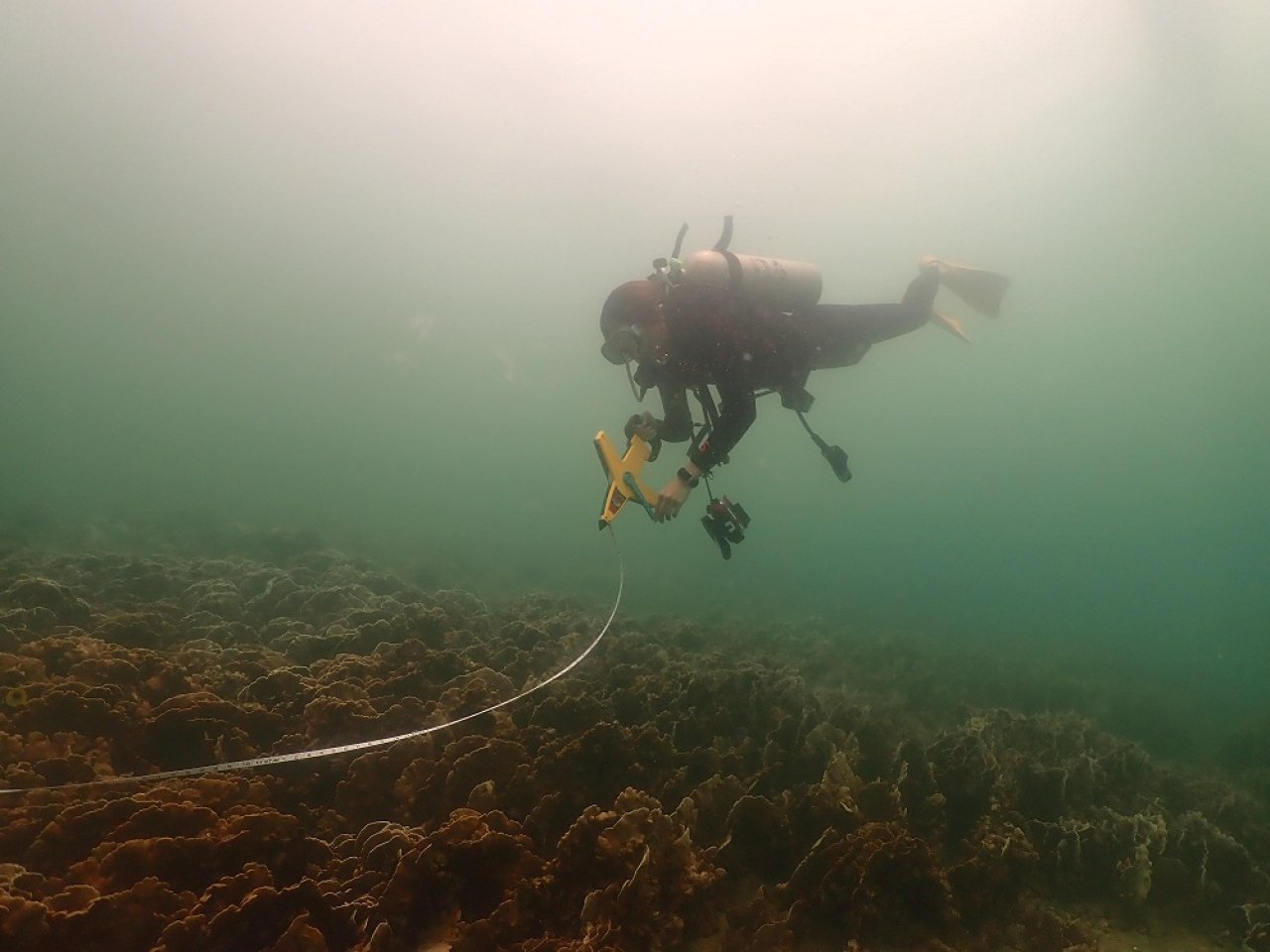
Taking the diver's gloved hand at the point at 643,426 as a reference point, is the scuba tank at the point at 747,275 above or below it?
above

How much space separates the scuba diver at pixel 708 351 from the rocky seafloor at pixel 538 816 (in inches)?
79.6

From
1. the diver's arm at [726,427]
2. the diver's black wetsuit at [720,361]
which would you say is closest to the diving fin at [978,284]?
the diver's black wetsuit at [720,361]

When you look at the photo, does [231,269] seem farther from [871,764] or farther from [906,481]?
[906,481]

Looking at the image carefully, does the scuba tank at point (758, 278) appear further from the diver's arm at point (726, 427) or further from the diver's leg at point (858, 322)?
the diver's arm at point (726, 427)

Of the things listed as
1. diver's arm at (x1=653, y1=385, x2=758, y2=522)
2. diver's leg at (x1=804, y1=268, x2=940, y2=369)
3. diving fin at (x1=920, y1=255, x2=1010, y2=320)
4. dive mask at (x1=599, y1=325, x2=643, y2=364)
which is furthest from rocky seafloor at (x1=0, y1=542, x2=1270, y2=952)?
diving fin at (x1=920, y1=255, x2=1010, y2=320)

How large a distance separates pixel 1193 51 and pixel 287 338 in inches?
6235

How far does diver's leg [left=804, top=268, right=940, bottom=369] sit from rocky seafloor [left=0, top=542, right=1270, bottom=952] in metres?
3.88

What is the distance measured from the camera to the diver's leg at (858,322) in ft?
22.2

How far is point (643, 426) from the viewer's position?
17.0ft

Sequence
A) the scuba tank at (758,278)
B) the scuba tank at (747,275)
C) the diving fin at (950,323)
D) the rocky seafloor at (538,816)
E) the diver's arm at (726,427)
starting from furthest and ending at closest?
the diving fin at (950,323), the scuba tank at (758,278), the scuba tank at (747,275), the diver's arm at (726,427), the rocky seafloor at (538,816)

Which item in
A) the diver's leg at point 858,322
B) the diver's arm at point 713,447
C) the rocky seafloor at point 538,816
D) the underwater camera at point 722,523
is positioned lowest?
the rocky seafloor at point 538,816

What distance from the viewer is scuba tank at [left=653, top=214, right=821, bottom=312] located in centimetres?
590

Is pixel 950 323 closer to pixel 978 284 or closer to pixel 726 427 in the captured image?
pixel 978 284

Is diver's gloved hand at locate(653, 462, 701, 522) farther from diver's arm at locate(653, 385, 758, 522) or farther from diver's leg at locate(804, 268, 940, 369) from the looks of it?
diver's leg at locate(804, 268, 940, 369)
